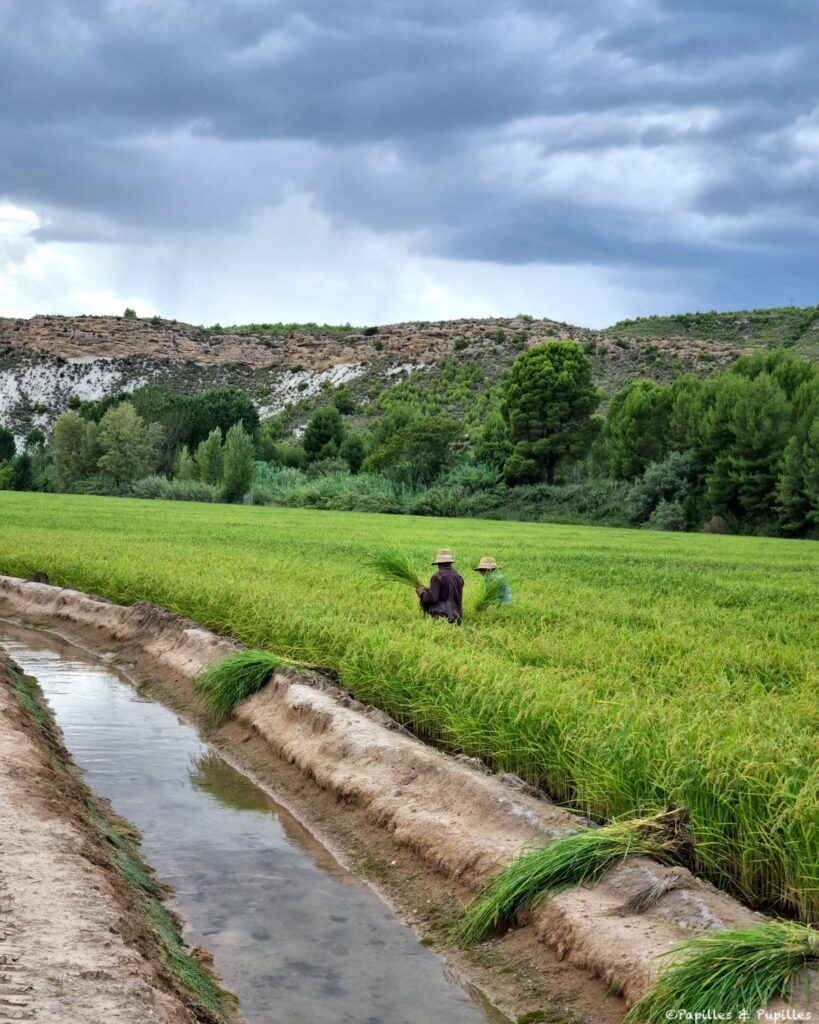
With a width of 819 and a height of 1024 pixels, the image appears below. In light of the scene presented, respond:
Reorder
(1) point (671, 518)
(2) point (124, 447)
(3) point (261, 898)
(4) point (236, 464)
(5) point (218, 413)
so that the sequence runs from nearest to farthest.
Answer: (3) point (261, 898) → (1) point (671, 518) → (4) point (236, 464) → (2) point (124, 447) → (5) point (218, 413)

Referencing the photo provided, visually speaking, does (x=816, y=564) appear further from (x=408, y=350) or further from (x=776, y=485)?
(x=408, y=350)

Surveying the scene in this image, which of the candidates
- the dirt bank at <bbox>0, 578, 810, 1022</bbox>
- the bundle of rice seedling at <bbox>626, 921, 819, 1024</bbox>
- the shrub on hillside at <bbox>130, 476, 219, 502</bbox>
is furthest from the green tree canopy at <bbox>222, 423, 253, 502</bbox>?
the bundle of rice seedling at <bbox>626, 921, 819, 1024</bbox>

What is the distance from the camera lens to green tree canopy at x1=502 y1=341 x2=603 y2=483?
69938 mm

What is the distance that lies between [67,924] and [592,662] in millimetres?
6934

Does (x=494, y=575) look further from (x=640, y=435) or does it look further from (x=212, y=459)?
(x=212, y=459)

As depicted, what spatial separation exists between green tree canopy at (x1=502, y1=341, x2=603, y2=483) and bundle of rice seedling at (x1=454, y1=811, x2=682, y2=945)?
6372cm

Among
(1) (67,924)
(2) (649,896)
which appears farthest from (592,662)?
(1) (67,924)

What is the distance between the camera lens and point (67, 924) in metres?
4.93

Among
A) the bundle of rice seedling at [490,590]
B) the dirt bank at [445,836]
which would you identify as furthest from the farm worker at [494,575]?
the dirt bank at [445,836]

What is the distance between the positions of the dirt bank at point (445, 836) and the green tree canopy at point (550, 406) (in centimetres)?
5865

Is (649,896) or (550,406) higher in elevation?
(550,406)

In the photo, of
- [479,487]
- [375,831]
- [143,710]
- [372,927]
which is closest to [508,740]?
[375,831]

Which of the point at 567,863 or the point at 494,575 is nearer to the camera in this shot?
the point at 567,863

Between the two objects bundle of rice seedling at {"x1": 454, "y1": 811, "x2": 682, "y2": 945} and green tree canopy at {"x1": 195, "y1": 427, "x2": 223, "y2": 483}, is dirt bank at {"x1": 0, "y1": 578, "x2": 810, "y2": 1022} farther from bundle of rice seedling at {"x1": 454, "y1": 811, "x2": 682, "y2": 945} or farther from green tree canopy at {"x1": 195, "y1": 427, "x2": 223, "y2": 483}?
green tree canopy at {"x1": 195, "y1": 427, "x2": 223, "y2": 483}
